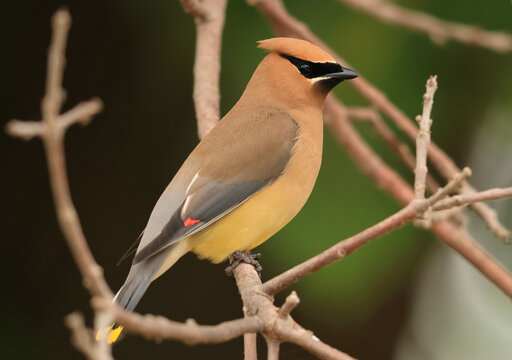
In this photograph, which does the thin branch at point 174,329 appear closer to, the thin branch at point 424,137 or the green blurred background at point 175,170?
the thin branch at point 424,137

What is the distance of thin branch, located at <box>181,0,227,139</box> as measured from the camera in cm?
279

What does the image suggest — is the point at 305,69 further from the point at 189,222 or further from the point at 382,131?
the point at 189,222

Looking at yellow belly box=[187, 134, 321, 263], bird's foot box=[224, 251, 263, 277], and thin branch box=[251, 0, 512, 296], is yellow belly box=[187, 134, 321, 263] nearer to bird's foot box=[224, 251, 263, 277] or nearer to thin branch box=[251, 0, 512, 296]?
bird's foot box=[224, 251, 263, 277]

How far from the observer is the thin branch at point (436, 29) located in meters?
2.84

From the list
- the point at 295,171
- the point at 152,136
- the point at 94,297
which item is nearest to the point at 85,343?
the point at 94,297

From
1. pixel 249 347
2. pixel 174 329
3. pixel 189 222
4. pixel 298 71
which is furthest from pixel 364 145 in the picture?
pixel 174 329

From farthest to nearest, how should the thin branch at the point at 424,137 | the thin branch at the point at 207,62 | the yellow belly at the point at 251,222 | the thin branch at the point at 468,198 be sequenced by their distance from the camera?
the thin branch at the point at 207,62
the yellow belly at the point at 251,222
the thin branch at the point at 424,137
the thin branch at the point at 468,198

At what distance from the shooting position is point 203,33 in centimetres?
304

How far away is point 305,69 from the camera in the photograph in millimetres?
2598

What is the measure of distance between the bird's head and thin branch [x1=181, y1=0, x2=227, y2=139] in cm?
18

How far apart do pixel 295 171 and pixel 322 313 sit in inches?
36.7

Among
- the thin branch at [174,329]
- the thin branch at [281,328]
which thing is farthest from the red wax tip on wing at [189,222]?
the thin branch at [174,329]

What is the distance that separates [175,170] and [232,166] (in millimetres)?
845

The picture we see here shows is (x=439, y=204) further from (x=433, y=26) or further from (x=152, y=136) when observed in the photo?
(x=152, y=136)
